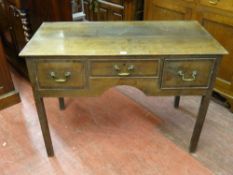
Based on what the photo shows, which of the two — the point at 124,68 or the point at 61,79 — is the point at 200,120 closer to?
the point at 124,68

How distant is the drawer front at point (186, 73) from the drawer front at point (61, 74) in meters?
0.45

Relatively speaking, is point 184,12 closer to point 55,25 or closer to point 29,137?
point 55,25

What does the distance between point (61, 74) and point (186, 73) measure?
673mm

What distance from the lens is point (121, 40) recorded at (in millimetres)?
1296

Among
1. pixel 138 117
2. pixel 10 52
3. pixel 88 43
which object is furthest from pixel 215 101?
pixel 10 52

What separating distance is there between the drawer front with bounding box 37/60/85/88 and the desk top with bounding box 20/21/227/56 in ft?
0.21

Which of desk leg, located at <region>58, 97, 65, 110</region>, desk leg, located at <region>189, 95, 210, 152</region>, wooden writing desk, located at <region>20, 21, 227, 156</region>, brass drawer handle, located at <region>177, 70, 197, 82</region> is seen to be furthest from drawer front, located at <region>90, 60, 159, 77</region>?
desk leg, located at <region>58, 97, 65, 110</region>

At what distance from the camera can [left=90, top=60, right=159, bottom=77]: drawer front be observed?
3.94ft

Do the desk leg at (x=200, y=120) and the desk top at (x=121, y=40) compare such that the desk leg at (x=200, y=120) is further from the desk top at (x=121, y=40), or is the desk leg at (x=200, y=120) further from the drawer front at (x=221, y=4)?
the drawer front at (x=221, y=4)

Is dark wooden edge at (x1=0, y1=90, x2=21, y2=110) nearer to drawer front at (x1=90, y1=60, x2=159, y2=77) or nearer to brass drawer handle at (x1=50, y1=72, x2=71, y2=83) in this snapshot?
brass drawer handle at (x1=50, y1=72, x2=71, y2=83)

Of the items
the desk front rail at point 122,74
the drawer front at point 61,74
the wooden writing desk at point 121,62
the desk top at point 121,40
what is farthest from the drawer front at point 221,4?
the drawer front at point 61,74

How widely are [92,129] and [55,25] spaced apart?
0.82 meters

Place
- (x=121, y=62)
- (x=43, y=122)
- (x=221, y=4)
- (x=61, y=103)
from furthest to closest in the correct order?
(x=61, y=103), (x=221, y=4), (x=43, y=122), (x=121, y=62)

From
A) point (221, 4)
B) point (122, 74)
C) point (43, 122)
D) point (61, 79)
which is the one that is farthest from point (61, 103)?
point (221, 4)
